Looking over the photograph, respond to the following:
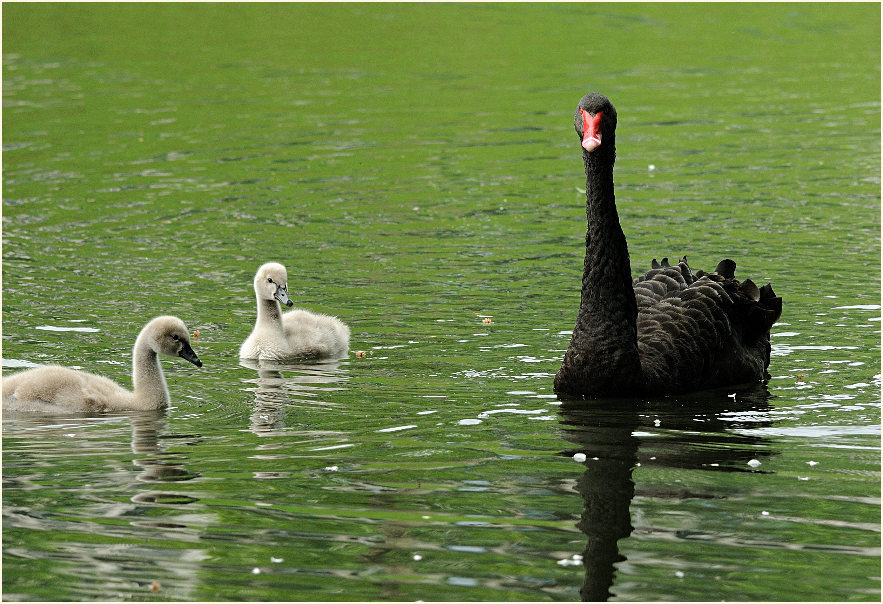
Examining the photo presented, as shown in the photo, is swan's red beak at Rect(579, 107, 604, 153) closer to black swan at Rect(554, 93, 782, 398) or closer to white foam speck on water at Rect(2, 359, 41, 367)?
black swan at Rect(554, 93, 782, 398)

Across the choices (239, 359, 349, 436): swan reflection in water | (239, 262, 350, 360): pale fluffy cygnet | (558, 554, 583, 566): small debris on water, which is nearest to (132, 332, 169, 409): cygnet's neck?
(239, 359, 349, 436): swan reflection in water

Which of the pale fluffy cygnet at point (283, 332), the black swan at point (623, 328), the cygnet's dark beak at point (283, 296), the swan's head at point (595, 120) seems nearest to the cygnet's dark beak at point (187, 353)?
the pale fluffy cygnet at point (283, 332)

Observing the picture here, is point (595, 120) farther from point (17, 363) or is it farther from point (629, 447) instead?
point (17, 363)

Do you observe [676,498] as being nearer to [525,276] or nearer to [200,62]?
[525,276]

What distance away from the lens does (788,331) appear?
324 inches

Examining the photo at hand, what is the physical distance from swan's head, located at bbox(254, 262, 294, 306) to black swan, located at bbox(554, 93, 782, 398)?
184 cm

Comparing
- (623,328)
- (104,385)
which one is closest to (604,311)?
(623,328)

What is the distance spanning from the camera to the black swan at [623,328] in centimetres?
687

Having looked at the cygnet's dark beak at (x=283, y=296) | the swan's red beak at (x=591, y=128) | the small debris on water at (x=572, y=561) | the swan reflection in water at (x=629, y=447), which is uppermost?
the swan's red beak at (x=591, y=128)

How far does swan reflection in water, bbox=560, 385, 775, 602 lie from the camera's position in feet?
16.5

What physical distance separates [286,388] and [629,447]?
6.64 feet

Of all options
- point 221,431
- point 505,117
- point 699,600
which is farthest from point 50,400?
point 505,117

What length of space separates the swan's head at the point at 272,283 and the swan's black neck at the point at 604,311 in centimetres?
187

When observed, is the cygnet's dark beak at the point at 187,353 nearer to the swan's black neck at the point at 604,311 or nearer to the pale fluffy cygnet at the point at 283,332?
the pale fluffy cygnet at the point at 283,332
